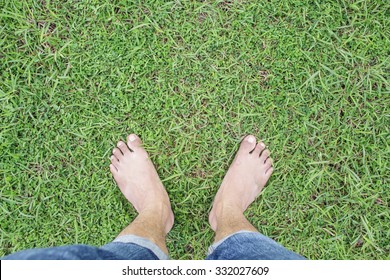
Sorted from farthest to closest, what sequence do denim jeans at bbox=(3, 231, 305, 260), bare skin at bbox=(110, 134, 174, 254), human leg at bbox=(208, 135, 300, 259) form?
bare skin at bbox=(110, 134, 174, 254)
human leg at bbox=(208, 135, 300, 259)
denim jeans at bbox=(3, 231, 305, 260)

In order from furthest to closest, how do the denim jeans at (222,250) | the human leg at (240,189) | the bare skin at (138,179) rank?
the bare skin at (138,179), the human leg at (240,189), the denim jeans at (222,250)

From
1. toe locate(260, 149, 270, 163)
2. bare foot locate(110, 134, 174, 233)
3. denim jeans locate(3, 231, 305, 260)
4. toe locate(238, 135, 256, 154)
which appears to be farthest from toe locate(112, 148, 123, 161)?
toe locate(260, 149, 270, 163)

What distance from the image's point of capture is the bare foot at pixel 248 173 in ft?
7.79

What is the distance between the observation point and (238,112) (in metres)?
2.40

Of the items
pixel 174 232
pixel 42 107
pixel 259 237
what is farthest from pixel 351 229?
pixel 42 107

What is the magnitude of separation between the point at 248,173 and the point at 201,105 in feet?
1.72

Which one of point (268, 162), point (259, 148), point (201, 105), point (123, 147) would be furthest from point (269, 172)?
point (123, 147)

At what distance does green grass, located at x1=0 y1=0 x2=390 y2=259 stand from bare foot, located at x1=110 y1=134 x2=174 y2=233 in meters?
0.06

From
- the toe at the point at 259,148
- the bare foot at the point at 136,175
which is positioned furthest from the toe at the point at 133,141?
the toe at the point at 259,148

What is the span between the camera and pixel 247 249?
187cm

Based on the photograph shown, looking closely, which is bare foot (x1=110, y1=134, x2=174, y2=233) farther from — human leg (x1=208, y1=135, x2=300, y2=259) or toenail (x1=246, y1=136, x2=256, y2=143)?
toenail (x1=246, y1=136, x2=256, y2=143)

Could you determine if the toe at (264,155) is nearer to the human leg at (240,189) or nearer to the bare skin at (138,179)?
the human leg at (240,189)

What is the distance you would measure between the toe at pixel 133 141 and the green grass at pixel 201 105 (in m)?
0.04

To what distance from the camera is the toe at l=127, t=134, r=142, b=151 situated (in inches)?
94.0
